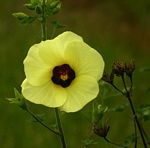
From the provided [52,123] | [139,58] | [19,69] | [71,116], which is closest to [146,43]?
[139,58]

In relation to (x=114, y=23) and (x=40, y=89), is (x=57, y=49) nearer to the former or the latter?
(x=40, y=89)

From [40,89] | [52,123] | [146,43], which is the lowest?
[146,43]

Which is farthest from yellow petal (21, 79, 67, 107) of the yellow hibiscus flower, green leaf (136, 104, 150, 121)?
green leaf (136, 104, 150, 121)

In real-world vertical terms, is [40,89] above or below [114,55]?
above

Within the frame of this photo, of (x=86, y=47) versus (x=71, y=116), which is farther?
(x=71, y=116)

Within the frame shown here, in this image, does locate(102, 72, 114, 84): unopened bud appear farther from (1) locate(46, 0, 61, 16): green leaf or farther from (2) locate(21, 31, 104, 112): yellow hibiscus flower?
(1) locate(46, 0, 61, 16): green leaf

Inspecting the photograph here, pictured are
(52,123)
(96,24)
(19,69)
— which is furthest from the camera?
(96,24)

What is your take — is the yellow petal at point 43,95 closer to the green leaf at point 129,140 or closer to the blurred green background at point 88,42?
the green leaf at point 129,140

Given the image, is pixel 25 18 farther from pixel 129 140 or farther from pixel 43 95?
pixel 129 140
